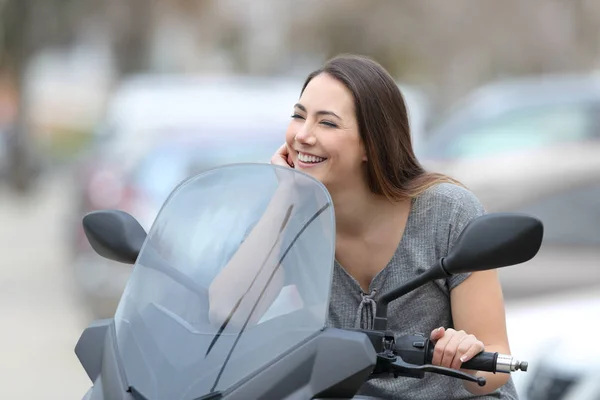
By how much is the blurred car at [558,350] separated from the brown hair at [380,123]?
1857mm

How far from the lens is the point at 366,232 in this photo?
3.18 metres

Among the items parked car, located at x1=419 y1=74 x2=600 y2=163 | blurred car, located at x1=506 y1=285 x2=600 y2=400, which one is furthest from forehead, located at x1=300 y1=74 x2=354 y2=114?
parked car, located at x1=419 y1=74 x2=600 y2=163

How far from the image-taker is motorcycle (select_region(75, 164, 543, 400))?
2.32 metres

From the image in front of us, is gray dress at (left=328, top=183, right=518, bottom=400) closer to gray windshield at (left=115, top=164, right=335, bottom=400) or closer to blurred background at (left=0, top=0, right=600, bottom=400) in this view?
gray windshield at (left=115, top=164, right=335, bottom=400)

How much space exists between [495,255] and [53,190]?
30.7 m

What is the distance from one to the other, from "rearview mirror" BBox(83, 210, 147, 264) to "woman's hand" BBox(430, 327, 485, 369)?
79 centimetres

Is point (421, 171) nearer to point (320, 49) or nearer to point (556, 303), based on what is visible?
point (556, 303)

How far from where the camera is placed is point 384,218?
3199 millimetres

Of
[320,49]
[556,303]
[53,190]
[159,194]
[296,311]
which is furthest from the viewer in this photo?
[320,49]

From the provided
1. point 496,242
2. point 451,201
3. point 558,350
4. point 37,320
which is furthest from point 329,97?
point 37,320

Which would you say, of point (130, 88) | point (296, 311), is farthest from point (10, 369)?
point (296, 311)

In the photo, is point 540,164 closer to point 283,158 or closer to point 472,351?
point 283,158

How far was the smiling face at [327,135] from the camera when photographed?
121 inches

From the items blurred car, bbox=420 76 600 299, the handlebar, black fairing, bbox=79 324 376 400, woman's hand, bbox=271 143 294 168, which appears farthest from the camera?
blurred car, bbox=420 76 600 299
